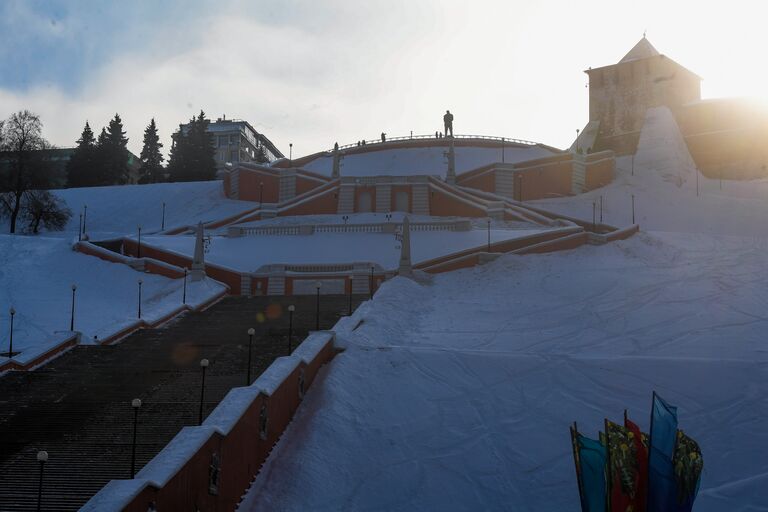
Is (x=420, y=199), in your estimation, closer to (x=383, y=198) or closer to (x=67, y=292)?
(x=383, y=198)

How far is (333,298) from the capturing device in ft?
79.6

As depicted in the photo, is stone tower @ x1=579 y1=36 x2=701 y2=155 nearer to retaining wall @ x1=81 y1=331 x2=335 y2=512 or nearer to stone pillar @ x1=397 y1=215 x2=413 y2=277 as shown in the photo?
stone pillar @ x1=397 y1=215 x2=413 y2=277

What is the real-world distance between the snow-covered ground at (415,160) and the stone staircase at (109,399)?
33.7 m

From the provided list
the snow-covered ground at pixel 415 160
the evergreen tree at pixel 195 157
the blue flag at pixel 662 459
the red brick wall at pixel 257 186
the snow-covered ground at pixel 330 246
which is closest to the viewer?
the blue flag at pixel 662 459

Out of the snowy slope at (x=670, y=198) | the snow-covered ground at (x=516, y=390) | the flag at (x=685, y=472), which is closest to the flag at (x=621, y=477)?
the flag at (x=685, y=472)

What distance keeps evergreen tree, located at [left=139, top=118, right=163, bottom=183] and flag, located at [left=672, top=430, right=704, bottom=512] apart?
6560cm

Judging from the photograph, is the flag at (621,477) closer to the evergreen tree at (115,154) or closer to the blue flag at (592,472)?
the blue flag at (592,472)

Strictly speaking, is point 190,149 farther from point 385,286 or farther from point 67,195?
point 385,286

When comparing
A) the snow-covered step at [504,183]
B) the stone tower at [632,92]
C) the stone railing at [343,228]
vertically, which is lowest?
the stone railing at [343,228]

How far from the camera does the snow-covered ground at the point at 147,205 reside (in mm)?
48031

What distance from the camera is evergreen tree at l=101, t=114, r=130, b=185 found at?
65.7m

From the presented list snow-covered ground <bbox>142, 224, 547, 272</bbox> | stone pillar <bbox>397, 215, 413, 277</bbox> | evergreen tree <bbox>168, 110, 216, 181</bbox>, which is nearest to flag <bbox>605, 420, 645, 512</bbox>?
stone pillar <bbox>397, 215, 413, 277</bbox>

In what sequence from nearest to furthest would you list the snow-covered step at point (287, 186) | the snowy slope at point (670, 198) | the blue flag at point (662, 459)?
1. the blue flag at point (662, 459)
2. the snowy slope at point (670, 198)
3. the snow-covered step at point (287, 186)

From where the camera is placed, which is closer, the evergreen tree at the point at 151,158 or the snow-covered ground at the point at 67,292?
the snow-covered ground at the point at 67,292
